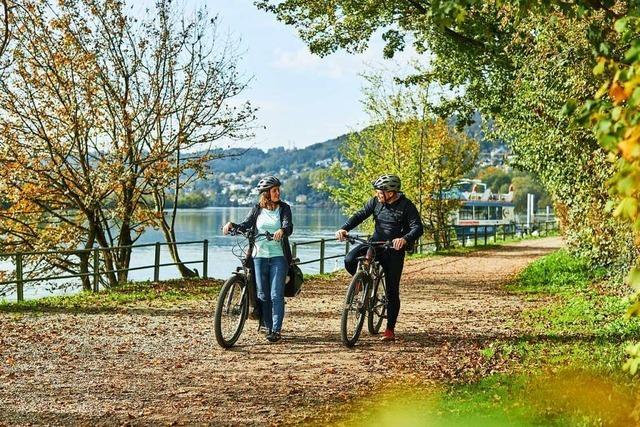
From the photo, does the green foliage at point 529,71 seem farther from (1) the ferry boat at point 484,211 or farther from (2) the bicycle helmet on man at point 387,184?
(1) the ferry boat at point 484,211

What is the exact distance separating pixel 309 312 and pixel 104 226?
10841 mm

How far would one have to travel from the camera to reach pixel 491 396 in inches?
259

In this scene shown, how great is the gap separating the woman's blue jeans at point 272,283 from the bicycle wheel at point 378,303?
113 centimetres

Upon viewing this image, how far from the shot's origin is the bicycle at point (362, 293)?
30.2 feet

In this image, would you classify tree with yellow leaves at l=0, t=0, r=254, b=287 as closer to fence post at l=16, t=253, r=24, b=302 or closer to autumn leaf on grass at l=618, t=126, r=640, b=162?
fence post at l=16, t=253, r=24, b=302

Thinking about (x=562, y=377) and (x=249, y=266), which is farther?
(x=249, y=266)

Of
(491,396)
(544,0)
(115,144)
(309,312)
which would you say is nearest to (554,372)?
(491,396)

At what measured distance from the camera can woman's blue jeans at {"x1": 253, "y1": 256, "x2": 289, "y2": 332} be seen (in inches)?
372

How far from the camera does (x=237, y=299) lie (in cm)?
945

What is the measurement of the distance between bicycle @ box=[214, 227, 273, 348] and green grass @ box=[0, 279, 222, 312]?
4.82 meters

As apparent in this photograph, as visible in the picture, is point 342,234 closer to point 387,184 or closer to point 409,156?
point 387,184

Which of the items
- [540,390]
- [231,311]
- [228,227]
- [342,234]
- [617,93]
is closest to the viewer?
[617,93]

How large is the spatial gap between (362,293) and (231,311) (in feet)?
5.19

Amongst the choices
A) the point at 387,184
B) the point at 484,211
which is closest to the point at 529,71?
the point at 387,184
